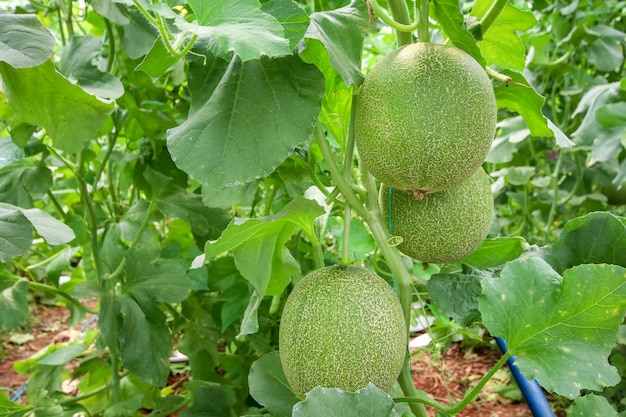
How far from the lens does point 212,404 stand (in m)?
1.41

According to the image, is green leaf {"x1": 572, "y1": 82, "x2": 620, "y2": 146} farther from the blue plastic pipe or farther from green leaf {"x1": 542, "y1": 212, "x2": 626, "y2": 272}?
green leaf {"x1": 542, "y1": 212, "x2": 626, "y2": 272}

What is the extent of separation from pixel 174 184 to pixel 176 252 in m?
0.21

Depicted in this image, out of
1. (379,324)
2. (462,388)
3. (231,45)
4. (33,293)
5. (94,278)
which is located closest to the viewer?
(231,45)

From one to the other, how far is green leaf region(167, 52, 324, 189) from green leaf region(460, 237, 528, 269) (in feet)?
1.64

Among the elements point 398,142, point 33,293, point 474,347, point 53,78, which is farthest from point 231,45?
point 33,293

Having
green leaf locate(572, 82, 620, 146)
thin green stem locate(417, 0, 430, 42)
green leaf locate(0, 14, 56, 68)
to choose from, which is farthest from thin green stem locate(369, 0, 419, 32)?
green leaf locate(572, 82, 620, 146)

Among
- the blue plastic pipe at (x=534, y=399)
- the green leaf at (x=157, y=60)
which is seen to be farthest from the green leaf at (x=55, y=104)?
the blue plastic pipe at (x=534, y=399)

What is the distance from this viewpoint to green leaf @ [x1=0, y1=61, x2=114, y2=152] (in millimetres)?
1003

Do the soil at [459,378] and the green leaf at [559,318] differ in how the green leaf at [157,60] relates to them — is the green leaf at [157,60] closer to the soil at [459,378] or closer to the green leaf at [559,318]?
the green leaf at [559,318]

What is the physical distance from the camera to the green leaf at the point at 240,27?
62cm

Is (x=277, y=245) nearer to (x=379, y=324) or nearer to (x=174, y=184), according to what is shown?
(x=379, y=324)

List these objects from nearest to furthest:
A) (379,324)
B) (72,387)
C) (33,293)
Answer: (379,324) → (72,387) → (33,293)

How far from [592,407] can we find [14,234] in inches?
39.5

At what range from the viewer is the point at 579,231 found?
1.02 metres
